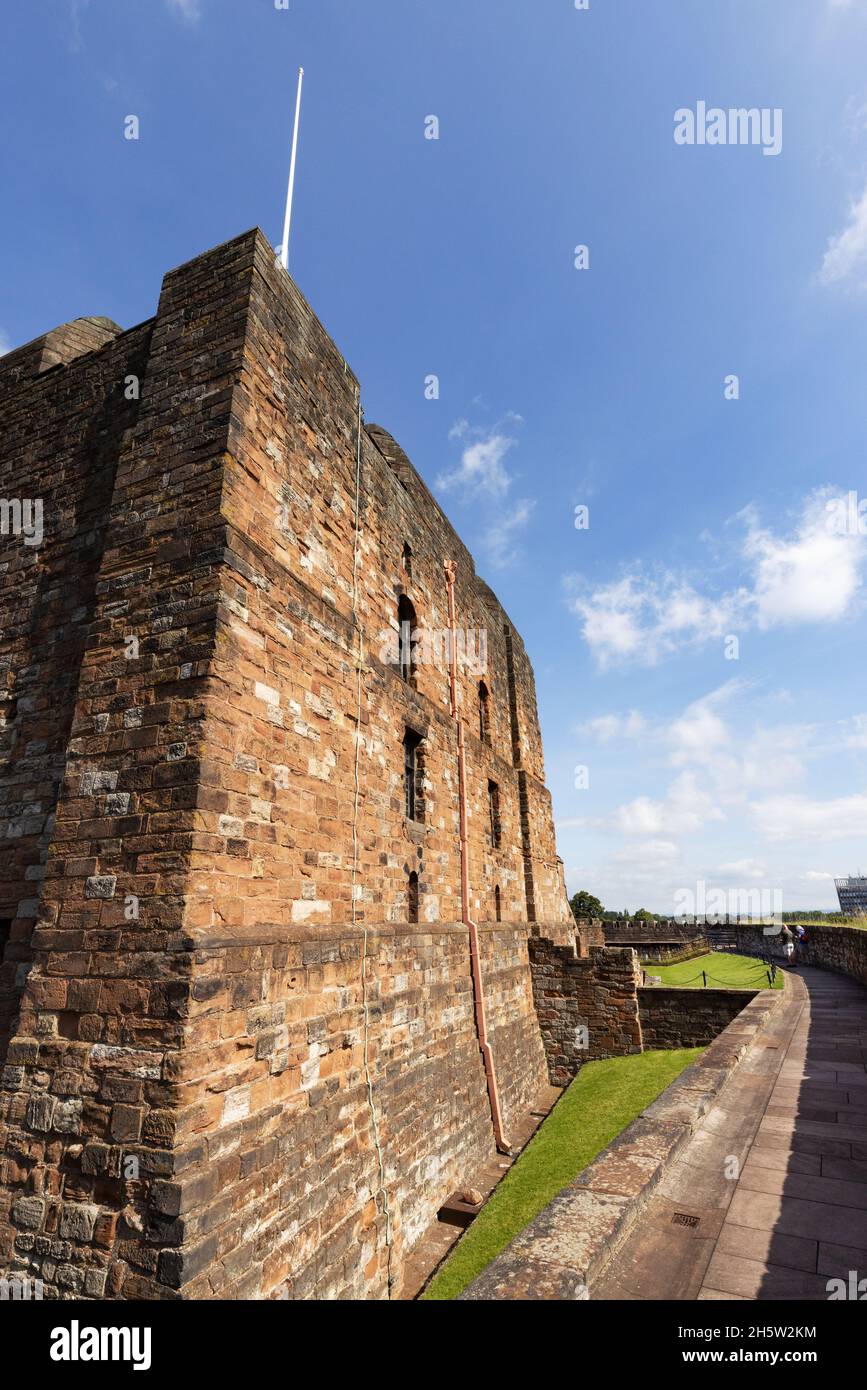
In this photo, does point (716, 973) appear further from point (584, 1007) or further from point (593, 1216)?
point (593, 1216)

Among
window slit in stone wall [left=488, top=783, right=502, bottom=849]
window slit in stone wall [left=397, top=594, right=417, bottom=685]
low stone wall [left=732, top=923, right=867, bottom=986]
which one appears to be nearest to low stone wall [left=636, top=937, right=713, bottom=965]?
low stone wall [left=732, top=923, right=867, bottom=986]

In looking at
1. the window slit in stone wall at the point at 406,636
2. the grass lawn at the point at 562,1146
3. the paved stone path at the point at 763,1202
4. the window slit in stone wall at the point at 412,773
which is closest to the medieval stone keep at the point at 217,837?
the window slit in stone wall at the point at 412,773

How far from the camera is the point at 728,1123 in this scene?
16.0ft

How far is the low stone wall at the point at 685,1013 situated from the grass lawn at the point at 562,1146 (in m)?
0.80

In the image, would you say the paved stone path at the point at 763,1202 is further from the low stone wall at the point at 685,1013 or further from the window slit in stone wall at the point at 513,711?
the window slit in stone wall at the point at 513,711

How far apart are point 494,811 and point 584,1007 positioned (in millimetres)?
4086


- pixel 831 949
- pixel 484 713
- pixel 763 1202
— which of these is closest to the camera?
pixel 763 1202

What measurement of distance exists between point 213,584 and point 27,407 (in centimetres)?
489

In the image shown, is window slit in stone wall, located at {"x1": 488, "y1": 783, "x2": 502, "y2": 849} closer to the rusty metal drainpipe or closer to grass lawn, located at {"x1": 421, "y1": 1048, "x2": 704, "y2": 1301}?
the rusty metal drainpipe

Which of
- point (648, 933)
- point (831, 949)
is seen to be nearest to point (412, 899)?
point (831, 949)

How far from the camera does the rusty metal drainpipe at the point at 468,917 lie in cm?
866

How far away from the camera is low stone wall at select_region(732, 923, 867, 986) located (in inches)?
486

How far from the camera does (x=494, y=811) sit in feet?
40.3
